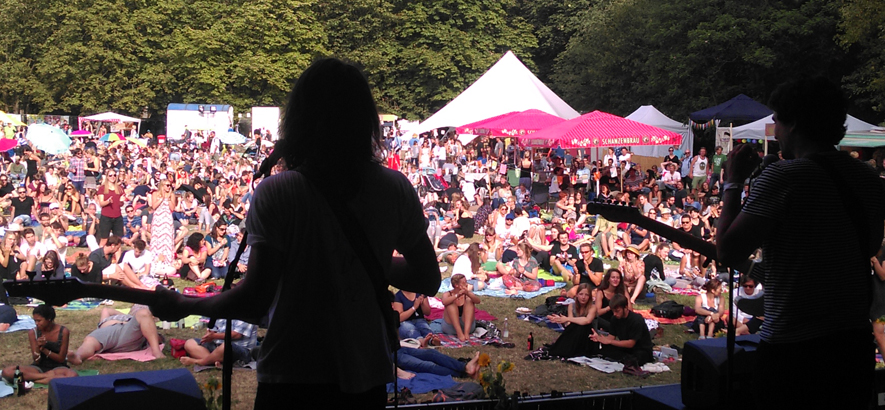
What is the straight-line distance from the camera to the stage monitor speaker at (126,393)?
91.4 inches

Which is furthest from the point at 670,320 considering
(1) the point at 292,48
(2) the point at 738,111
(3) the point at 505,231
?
(1) the point at 292,48

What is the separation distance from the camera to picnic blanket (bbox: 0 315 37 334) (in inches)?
315

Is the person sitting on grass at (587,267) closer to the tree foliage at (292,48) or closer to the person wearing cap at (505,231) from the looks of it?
the person wearing cap at (505,231)

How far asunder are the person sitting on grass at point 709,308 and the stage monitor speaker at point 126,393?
6692 mm

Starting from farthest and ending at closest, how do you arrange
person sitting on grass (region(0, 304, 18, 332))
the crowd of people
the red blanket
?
the red blanket → person sitting on grass (region(0, 304, 18, 332)) → the crowd of people

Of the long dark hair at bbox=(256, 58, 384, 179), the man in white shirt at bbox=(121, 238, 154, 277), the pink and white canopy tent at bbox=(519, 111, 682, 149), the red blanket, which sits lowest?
the red blanket

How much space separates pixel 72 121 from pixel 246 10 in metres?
11.4

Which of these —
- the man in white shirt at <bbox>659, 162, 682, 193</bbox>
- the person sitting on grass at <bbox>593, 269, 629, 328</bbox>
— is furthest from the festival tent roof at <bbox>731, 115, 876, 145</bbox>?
the person sitting on grass at <bbox>593, 269, 629, 328</bbox>

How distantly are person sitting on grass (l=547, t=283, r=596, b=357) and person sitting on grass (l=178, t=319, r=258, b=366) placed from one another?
2824mm

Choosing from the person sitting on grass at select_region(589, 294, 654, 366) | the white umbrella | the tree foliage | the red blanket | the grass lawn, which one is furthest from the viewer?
the tree foliage

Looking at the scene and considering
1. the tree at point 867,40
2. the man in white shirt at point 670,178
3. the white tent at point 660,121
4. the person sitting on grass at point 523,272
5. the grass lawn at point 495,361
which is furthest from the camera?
the white tent at point 660,121

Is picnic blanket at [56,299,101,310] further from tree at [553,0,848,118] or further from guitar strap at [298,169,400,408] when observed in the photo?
tree at [553,0,848,118]

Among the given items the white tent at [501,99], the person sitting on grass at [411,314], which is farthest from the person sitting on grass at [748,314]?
the white tent at [501,99]

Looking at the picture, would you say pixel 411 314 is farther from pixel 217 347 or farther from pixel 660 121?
pixel 660 121
